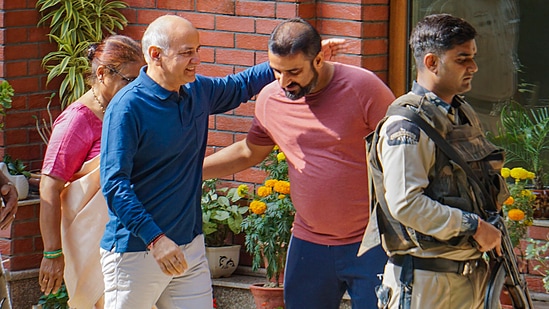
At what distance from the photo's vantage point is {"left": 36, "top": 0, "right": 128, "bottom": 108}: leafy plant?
24.0 feet

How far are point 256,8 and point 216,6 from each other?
286 mm

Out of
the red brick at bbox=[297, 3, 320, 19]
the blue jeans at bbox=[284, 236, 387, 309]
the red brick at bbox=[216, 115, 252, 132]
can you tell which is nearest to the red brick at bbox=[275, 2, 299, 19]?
the red brick at bbox=[297, 3, 320, 19]

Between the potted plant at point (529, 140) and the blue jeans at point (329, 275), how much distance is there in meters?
1.73

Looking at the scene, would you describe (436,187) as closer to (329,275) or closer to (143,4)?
(329,275)

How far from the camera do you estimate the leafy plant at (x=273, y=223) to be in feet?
21.1

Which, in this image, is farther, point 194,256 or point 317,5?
point 317,5

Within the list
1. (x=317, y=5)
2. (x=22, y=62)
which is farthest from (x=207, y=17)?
(x=22, y=62)

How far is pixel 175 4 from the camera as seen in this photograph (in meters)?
7.13

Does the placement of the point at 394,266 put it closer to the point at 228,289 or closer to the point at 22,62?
the point at 228,289

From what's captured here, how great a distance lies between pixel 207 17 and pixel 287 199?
4.20 ft

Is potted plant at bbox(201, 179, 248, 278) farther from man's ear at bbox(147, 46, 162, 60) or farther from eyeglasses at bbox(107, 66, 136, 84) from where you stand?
man's ear at bbox(147, 46, 162, 60)

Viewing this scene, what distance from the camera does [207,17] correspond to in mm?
6988

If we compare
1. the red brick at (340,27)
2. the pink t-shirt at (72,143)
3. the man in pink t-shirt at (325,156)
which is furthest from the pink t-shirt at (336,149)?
the red brick at (340,27)

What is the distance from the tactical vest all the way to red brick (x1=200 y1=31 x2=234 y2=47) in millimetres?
2514
